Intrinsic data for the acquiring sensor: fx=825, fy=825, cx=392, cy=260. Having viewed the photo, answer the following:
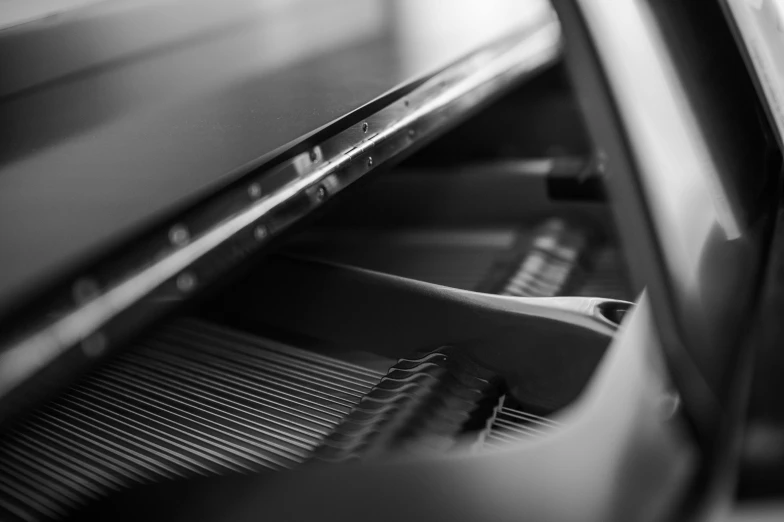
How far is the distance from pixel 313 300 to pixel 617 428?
0.54 metres

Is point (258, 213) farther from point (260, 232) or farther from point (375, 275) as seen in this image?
point (375, 275)

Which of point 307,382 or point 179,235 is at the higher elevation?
point 179,235

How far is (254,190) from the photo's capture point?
84cm

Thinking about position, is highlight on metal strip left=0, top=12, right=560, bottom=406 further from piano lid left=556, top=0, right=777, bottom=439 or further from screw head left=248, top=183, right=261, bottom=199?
piano lid left=556, top=0, right=777, bottom=439

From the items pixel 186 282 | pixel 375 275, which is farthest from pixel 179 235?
pixel 375 275

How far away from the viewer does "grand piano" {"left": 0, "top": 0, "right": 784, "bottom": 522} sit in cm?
64

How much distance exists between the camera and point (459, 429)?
96 centimetres

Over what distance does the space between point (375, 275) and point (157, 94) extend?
1.30 ft

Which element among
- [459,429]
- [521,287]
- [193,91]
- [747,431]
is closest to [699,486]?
[747,431]

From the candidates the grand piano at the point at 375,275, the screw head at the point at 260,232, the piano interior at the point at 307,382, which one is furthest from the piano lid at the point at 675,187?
the screw head at the point at 260,232

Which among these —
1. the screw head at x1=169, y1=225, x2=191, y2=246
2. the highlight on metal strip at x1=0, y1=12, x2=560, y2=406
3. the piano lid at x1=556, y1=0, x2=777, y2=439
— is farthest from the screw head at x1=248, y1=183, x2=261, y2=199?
the piano lid at x1=556, y1=0, x2=777, y2=439

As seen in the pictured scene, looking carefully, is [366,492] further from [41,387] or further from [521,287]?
[521,287]

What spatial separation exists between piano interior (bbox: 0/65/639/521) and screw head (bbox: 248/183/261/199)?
0.23 feet

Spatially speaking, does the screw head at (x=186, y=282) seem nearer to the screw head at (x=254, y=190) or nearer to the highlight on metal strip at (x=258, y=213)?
the highlight on metal strip at (x=258, y=213)
